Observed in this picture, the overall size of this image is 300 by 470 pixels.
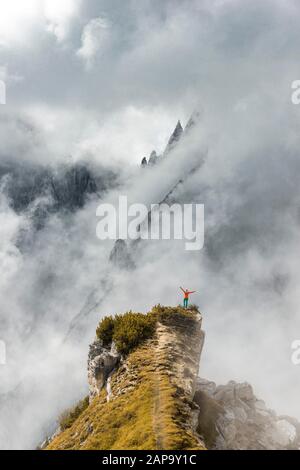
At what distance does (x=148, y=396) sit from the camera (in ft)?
103

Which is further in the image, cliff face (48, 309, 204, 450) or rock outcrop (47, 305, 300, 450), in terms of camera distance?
rock outcrop (47, 305, 300, 450)

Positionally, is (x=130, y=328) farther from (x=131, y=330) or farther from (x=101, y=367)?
(x=101, y=367)

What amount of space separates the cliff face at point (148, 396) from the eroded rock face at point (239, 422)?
13.4ft

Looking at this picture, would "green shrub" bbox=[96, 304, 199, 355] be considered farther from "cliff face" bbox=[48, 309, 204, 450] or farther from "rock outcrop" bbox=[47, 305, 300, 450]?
"cliff face" bbox=[48, 309, 204, 450]

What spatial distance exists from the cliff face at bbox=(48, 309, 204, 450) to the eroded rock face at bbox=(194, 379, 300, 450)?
409 cm

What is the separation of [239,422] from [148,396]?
14.6m

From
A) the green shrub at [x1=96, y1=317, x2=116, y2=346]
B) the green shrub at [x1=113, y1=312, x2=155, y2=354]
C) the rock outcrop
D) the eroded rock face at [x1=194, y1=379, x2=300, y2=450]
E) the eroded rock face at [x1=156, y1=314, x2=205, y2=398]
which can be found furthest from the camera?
the green shrub at [x1=96, y1=317, x2=116, y2=346]

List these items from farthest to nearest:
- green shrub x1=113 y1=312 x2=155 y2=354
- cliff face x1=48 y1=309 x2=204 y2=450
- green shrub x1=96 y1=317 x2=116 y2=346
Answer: green shrub x1=96 y1=317 x2=116 y2=346 → green shrub x1=113 y1=312 x2=155 y2=354 → cliff face x1=48 y1=309 x2=204 y2=450

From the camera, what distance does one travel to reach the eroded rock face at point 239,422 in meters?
36.8

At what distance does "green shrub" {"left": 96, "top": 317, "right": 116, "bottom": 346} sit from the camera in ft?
145

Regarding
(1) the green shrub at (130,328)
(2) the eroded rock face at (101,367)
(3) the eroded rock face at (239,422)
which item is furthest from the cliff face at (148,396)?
(3) the eroded rock face at (239,422)

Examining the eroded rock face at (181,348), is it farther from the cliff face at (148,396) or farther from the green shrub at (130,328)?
the green shrub at (130,328)

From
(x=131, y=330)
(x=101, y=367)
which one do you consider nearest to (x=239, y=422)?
(x=131, y=330)

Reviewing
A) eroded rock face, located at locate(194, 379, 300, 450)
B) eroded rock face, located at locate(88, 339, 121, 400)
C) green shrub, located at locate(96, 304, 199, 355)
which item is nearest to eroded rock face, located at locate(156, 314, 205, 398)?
green shrub, located at locate(96, 304, 199, 355)
